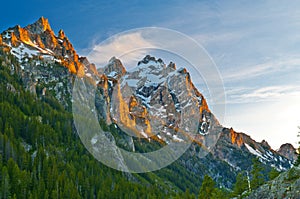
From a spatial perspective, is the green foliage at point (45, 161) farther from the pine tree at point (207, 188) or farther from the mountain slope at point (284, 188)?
the mountain slope at point (284, 188)

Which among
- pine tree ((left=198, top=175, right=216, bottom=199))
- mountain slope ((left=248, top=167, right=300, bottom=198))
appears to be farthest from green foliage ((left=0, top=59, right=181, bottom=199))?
mountain slope ((left=248, top=167, right=300, bottom=198))

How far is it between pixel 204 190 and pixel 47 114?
139m

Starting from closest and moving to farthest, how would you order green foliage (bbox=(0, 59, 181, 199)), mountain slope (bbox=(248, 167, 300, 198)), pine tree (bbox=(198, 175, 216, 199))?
mountain slope (bbox=(248, 167, 300, 198)) < pine tree (bbox=(198, 175, 216, 199)) < green foliage (bbox=(0, 59, 181, 199))

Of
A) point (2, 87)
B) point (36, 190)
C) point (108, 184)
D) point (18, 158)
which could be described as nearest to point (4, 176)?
point (36, 190)

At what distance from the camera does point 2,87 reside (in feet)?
618

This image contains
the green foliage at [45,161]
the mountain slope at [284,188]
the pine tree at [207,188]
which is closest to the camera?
the mountain slope at [284,188]

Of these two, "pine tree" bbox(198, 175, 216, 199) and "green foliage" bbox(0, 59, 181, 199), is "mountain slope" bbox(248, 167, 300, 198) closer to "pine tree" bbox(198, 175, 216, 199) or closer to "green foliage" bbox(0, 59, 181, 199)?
"pine tree" bbox(198, 175, 216, 199)

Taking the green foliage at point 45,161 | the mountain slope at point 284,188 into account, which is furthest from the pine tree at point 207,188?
the green foliage at point 45,161

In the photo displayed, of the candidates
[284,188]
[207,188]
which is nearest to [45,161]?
[207,188]

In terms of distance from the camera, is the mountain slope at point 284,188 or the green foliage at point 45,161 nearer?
the mountain slope at point 284,188

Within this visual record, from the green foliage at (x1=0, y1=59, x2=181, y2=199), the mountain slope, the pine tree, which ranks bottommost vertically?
the mountain slope

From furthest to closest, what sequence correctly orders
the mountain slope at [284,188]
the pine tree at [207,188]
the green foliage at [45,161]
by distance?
the green foliage at [45,161] → the pine tree at [207,188] → the mountain slope at [284,188]

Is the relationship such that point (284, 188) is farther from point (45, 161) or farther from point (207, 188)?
point (45, 161)

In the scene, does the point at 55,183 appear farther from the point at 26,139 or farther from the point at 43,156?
the point at 26,139
